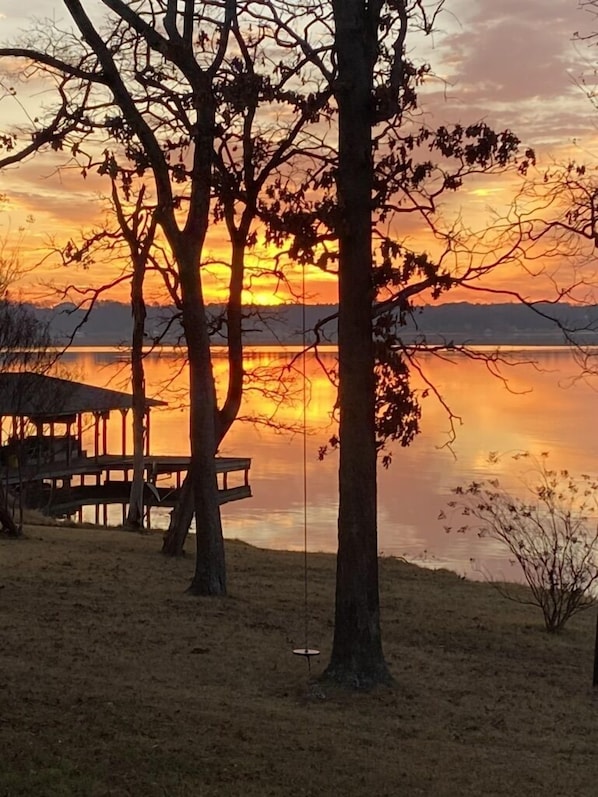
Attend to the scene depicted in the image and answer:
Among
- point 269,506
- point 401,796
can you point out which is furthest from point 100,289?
point 269,506

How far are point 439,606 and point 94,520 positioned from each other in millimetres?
24962

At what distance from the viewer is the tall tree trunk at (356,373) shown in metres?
8.30

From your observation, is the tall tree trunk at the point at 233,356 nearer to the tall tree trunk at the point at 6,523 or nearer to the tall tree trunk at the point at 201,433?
the tall tree trunk at the point at 201,433

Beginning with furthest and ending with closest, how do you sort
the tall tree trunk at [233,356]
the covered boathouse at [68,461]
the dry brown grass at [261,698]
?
the covered boathouse at [68,461], the tall tree trunk at [233,356], the dry brown grass at [261,698]

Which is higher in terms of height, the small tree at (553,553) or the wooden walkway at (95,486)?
the small tree at (553,553)

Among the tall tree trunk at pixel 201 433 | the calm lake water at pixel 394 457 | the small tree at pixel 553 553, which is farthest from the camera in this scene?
the calm lake water at pixel 394 457

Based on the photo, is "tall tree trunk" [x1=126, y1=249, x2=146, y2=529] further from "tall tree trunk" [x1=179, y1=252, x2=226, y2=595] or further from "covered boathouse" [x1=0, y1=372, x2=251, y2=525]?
"covered boathouse" [x1=0, y1=372, x2=251, y2=525]

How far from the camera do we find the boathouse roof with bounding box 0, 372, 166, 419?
24453 mm

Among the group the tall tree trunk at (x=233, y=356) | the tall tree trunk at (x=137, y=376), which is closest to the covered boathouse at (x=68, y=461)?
the tall tree trunk at (x=137, y=376)

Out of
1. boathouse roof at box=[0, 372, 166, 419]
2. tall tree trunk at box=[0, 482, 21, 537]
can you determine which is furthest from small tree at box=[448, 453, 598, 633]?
boathouse roof at box=[0, 372, 166, 419]

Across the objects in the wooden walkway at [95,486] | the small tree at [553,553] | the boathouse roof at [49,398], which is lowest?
the wooden walkway at [95,486]

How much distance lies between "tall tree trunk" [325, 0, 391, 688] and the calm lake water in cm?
167

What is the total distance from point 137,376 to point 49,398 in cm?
944

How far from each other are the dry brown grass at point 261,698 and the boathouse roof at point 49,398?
10.2m
